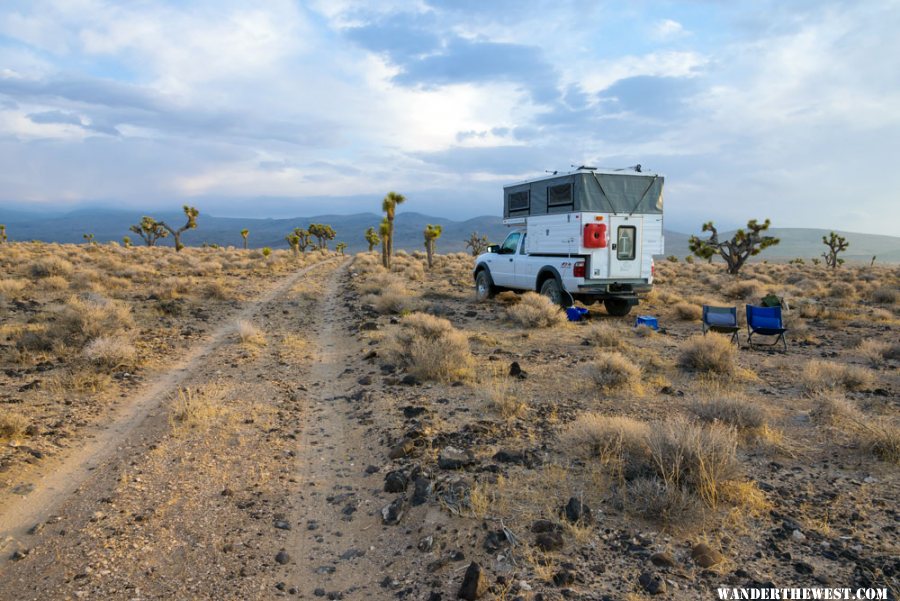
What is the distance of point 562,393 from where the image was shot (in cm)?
755

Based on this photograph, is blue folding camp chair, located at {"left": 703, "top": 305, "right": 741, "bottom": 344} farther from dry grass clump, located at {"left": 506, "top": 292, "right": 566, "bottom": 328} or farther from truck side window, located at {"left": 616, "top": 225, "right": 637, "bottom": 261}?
dry grass clump, located at {"left": 506, "top": 292, "right": 566, "bottom": 328}

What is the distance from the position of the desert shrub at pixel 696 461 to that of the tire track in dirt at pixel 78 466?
16.8 feet

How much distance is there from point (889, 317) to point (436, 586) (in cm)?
1636

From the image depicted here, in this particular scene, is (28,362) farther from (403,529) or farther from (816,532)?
(816,532)

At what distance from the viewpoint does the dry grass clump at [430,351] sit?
27.3ft

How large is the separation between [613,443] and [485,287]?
12390 mm

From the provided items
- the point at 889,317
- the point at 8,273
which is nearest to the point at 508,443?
the point at 889,317

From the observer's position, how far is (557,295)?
45.9 ft

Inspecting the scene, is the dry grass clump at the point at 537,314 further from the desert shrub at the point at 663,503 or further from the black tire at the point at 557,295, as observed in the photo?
the desert shrub at the point at 663,503

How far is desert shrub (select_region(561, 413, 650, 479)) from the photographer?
485 centimetres

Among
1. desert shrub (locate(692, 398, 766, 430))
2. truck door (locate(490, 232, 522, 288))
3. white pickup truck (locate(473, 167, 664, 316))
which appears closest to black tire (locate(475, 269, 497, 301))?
truck door (locate(490, 232, 522, 288))

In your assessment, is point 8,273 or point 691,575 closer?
point 691,575

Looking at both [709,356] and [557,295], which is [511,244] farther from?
[709,356]

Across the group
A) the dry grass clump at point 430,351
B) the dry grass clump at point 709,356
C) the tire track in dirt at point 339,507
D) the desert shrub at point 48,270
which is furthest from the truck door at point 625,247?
the desert shrub at point 48,270
